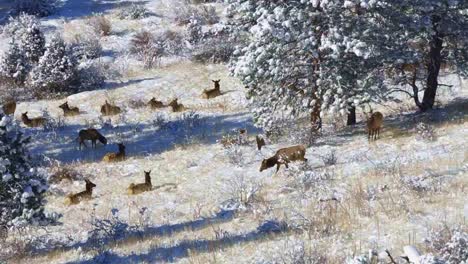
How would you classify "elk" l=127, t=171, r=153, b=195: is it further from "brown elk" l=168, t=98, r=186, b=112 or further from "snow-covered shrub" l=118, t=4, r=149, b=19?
"snow-covered shrub" l=118, t=4, r=149, b=19

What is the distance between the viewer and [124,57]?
27.8 metres

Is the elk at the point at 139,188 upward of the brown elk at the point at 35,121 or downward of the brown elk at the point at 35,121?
downward

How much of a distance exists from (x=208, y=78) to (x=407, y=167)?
14.5m

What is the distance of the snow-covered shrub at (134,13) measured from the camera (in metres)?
Result: 31.9

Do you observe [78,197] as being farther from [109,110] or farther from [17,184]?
[109,110]

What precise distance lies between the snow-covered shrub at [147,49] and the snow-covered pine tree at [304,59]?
11128 millimetres

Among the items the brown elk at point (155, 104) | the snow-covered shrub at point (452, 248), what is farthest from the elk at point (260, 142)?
the snow-covered shrub at point (452, 248)

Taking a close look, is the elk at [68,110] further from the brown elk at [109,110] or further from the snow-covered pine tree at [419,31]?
the snow-covered pine tree at [419,31]

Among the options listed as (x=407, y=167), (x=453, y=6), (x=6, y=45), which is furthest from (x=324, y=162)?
(x=6, y=45)

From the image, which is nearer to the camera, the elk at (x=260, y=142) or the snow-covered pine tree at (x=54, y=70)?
the elk at (x=260, y=142)

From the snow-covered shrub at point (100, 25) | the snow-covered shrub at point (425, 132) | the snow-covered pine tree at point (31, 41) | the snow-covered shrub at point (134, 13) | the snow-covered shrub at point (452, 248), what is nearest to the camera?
the snow-covered shrub at point (452, 248)

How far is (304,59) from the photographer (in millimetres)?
15898

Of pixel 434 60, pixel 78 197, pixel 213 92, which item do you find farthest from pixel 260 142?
pixel 213 92

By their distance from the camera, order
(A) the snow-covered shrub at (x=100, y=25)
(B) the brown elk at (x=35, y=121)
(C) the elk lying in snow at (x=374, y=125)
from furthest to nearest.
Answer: (A) the snow-covered shrub at (x=100, y=25), (B) the brown elk at (x=35, y=121), (C) the elk lying in snow at (x=374, y=125)
